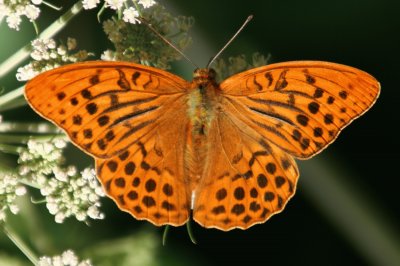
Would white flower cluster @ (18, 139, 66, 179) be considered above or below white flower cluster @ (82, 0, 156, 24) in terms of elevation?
below

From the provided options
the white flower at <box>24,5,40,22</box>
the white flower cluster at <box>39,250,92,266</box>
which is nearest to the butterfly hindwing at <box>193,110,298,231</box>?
the white flower cluster at <box>39,250,92,266</box>

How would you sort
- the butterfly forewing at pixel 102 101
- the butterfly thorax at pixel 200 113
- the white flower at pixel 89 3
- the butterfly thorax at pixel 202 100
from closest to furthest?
the butterfly forewing at pixel 102 101, the butterfly thorax at pixel 200 113, the butterfly thorax at pixel 202 100, the white flower at pixel 89 3

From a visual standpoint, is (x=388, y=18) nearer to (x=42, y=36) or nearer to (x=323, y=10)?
(x=323, y=10)

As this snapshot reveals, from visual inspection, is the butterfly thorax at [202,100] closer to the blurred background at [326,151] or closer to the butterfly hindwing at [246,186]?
the butterfly hindwing at [246,186]

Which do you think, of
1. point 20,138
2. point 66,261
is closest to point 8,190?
point 20,138

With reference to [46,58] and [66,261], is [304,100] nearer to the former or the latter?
[46,58]

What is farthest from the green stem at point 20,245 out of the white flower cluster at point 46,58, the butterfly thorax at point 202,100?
the butterfly thorax at point 202,100

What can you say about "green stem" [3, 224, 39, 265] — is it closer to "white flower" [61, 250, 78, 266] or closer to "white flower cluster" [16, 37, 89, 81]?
"white flower" [61, 250, 78, 266]
